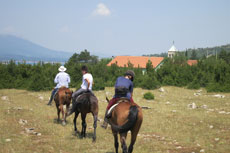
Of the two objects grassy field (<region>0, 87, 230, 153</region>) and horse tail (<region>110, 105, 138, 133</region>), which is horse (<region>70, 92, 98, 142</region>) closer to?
grassy field (<region>0, 87, 230, 153</region>)

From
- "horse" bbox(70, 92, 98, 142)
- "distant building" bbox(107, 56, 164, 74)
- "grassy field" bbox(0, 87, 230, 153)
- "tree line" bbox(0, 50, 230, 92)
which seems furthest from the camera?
"distant building" bbox(107, 56, 164, 74)

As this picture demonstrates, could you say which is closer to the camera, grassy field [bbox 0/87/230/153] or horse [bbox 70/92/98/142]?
grassy field [bbox 0/87/230/153]

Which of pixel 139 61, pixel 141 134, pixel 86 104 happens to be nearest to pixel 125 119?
pixel 86 104

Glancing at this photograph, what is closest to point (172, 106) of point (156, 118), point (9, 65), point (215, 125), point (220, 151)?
point (156, 118)

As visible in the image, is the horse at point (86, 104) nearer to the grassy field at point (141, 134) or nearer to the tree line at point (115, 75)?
the grassy field at point (141, 134)

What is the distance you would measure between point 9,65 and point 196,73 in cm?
2323

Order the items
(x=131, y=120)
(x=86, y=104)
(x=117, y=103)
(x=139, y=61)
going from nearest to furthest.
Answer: (x=131, y=120) < (x=117, y=103) < (x=86, y=104) < (x=139, y=61)

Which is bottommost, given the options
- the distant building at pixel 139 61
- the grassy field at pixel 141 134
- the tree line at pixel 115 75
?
the grassy field at pixel 141 134

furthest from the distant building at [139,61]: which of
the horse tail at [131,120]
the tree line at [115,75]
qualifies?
the horse tail at [131,120]

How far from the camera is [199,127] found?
42.3 ft

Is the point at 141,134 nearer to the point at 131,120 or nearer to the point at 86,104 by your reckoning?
the point at 86,104

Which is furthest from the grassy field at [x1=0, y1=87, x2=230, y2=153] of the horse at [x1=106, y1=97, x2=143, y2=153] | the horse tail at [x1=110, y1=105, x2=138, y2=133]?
the horse tail at [x1=110, y1=105, x2=138, y2=133]

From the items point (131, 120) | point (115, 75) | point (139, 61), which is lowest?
point (115, 75)

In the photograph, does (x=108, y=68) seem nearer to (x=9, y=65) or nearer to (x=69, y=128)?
(x=9, y=65)
